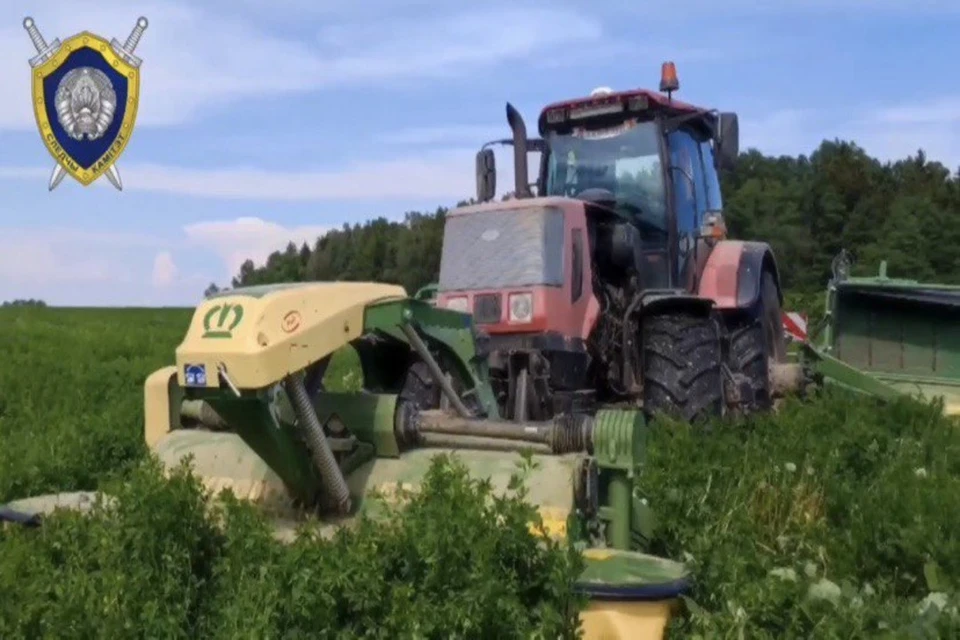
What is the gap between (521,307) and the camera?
6930 millimetres

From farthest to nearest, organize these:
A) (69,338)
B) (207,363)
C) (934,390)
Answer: (69,338), (934,390), (207,363)

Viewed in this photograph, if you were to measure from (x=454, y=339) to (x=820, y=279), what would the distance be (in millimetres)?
46618

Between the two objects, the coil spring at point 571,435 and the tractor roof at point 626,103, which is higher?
the tractor roof at point 626,103

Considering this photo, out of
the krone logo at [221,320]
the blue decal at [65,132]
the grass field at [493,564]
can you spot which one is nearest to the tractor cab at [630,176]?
the grass field at [493,564]

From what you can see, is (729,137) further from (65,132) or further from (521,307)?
(65,132)

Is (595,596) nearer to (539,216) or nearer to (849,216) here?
(539,216)

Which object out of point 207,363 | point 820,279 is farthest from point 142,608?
point 820,279

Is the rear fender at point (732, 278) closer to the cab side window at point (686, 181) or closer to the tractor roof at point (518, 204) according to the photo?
the cab side window at point (686, 181)

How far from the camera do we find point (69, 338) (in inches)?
594

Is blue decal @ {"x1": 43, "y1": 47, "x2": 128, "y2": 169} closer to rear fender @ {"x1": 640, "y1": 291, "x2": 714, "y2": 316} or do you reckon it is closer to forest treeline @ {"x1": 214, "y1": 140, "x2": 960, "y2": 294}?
rear fender @ {"x1": 640, "y1": 291, "x2": 714, "y2": 316}

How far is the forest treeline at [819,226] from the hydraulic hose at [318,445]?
29.6 m

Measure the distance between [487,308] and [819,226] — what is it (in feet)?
166

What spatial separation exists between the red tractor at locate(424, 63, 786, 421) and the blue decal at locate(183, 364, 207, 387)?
6.33 ft

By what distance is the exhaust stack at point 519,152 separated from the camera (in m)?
7.33
